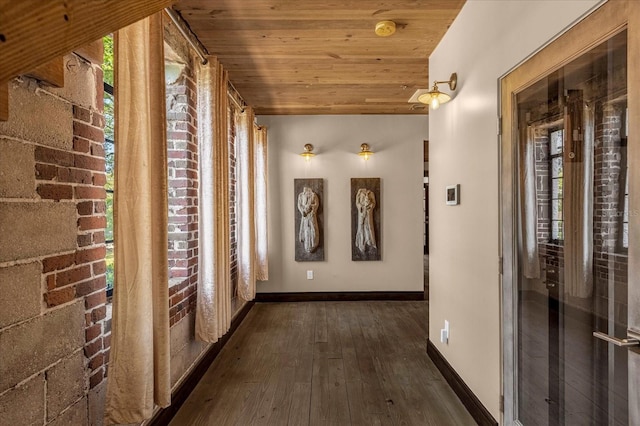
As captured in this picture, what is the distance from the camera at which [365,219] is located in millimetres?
4348

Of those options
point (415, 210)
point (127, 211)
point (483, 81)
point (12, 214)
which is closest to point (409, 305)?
point (415, 210)

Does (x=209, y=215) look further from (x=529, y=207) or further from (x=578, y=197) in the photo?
(x=578, y=197)

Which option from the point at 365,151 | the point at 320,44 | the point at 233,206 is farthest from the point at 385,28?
the point at 233,206

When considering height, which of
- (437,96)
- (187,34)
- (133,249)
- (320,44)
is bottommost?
(133,249)

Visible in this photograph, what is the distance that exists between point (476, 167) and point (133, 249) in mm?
1887

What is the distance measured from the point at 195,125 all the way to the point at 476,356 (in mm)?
2478

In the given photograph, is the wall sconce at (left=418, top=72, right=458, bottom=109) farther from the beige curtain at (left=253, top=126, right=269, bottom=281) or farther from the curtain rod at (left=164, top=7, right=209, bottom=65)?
the beige curtain at (left=253, top=126, right=269, bottom=281)

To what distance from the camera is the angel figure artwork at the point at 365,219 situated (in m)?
4.34

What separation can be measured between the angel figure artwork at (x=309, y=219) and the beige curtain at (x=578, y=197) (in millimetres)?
3194

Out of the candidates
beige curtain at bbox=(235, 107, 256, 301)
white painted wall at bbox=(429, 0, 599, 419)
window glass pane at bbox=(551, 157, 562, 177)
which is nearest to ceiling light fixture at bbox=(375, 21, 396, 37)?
white painted wall at bbox=(429, 0, 599, 419)

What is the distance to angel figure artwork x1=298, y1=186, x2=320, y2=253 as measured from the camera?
4328 millimetres

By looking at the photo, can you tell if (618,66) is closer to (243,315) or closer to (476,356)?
(476,356)

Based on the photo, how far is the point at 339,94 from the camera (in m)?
3.71

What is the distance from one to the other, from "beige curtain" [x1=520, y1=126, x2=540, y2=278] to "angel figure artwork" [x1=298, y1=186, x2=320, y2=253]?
294cm
